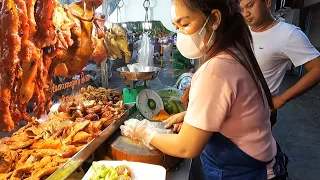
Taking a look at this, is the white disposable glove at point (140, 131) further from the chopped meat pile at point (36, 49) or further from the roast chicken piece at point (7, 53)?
the roast chicken piece at point (7, 53)

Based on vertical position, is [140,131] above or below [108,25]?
below

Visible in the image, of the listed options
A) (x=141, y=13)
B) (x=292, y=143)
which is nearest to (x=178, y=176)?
(x=141, y=13)

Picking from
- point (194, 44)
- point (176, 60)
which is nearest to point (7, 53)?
point (194, 44)

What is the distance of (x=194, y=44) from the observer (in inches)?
56.5

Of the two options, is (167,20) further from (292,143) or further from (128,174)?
(292,143)

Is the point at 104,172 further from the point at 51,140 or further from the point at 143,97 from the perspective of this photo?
the point at 143,97

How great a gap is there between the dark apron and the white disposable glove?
39 centimetres

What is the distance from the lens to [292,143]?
4941 millimetres

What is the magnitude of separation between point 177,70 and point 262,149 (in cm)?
322

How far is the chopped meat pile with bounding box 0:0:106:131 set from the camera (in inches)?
46.6

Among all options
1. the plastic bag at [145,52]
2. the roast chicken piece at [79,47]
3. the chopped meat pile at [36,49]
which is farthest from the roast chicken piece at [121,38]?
the chopped meat pile at [36,49]

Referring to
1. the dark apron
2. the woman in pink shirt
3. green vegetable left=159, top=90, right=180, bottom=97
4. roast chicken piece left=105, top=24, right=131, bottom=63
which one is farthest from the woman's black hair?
green vegetable left=159, top=90, right=180, bottom=97

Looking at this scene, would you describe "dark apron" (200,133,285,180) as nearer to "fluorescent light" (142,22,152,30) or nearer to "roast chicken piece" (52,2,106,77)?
"roast chicken piece" (52,2,106,77)

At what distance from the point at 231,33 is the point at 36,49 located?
107cm
